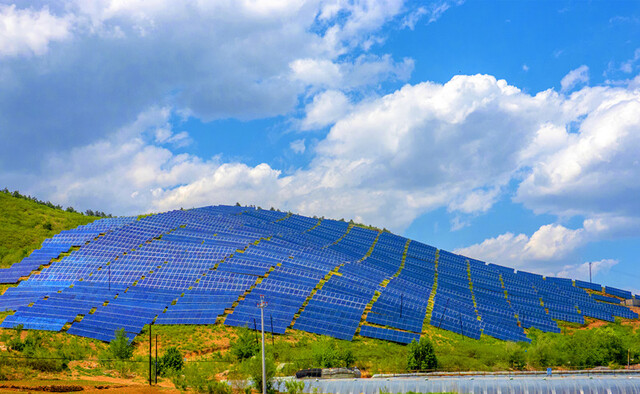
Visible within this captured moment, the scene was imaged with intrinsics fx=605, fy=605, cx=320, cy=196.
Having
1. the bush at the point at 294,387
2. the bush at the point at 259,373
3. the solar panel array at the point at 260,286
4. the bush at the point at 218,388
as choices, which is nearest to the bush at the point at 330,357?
the bush at the point at 294,387

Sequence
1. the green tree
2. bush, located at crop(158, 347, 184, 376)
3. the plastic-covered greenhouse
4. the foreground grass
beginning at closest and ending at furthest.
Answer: the green tree < the plastic-covered greenhouse < the foreground grass < bush, located at crop(158, 347, 184, 376)

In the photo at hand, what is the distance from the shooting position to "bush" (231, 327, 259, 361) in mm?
67688

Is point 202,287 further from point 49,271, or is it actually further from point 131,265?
point 49,271

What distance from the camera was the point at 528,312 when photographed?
351 feet

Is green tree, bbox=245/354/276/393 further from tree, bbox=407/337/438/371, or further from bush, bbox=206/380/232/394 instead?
tree, bbox=407/337/438/371

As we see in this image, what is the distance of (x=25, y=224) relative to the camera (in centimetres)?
13675

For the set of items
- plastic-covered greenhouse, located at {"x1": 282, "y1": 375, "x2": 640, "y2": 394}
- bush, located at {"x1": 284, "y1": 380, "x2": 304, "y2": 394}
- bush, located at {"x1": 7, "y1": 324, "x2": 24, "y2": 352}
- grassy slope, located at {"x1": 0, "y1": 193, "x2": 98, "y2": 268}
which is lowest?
plastic-covered greenhouse, located at {"x1": 282, "y1": 375, "x2": 640, "y2": 394}

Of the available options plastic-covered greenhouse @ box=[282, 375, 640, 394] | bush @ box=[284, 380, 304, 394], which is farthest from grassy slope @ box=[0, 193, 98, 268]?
plastic-covered greenhouse @ box=[282, 375, 640, 394]

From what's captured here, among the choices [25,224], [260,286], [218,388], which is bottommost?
[218,388]

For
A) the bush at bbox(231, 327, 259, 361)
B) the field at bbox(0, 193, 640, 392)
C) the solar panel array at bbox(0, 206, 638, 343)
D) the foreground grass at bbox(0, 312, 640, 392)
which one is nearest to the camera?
the field at bbox(0, 193, 640, 392)

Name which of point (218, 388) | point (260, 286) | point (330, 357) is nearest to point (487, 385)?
point (330, 357)

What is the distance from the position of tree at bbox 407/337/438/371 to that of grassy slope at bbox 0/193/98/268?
7597 cm

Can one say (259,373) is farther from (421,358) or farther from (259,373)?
(421,358)

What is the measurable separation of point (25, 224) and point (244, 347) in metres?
90.8
